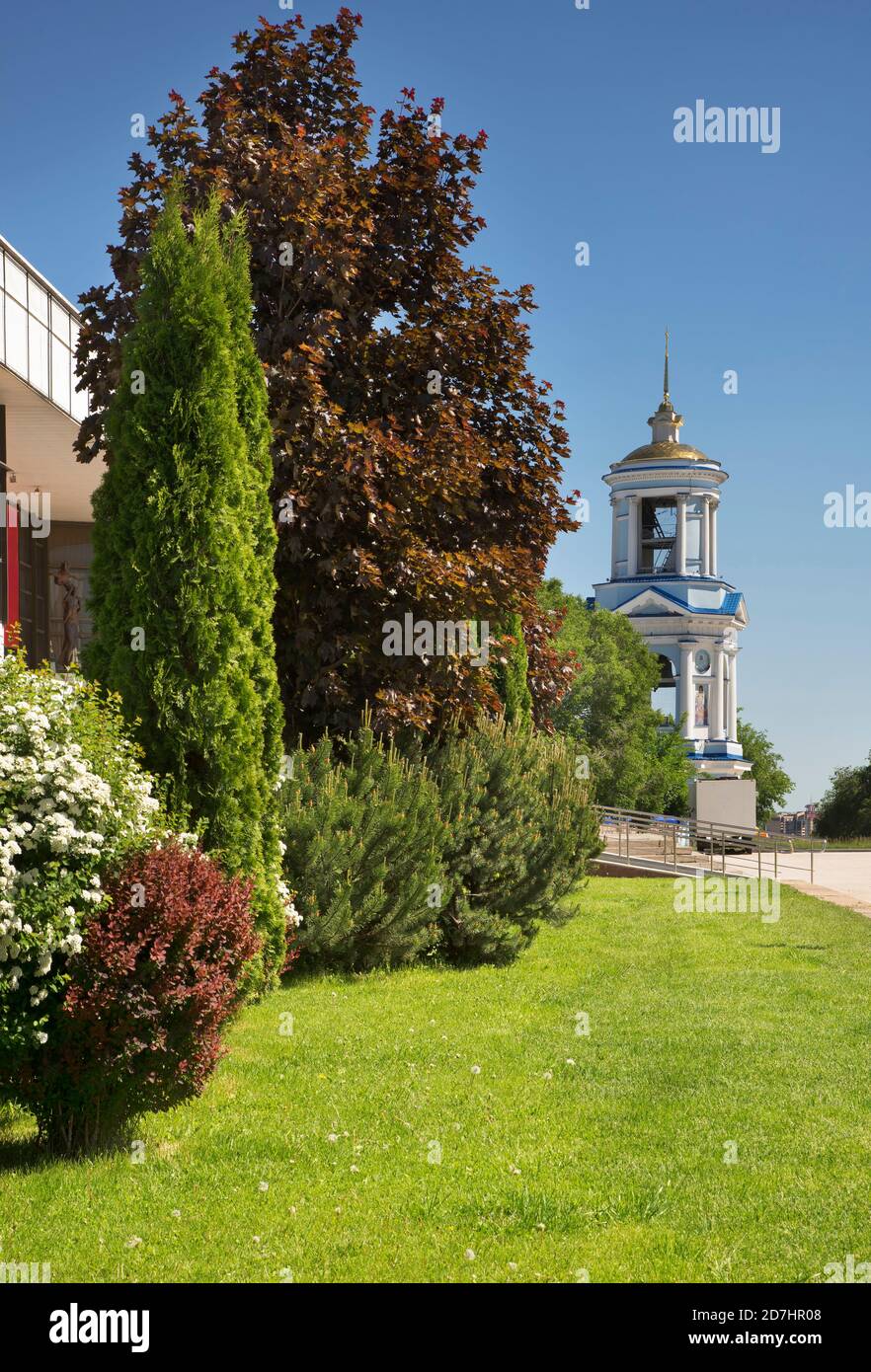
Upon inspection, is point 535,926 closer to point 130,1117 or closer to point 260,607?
point 260,607

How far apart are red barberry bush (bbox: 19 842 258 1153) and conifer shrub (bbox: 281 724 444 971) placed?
4.46m

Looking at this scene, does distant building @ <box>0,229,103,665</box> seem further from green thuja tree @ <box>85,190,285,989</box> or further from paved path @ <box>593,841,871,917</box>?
paved path @ <box>593,841,871,917</box>

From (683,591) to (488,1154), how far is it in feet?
229

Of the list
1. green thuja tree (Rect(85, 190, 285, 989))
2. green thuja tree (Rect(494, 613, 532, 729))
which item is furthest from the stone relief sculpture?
green thuja tree (Rect(85, 190, 285, 989))

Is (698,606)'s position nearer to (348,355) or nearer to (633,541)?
(633,541)

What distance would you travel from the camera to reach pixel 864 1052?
8.94 metres

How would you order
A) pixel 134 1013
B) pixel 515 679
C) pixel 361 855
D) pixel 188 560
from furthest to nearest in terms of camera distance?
pixel 515 679, pixel 361 855, pixel 188 560, pixel 134 1013

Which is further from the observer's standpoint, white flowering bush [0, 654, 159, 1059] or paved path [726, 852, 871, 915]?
paved path [726, 852, 871, 915]

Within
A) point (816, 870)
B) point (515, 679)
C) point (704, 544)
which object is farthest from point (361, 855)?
point (704, 544)

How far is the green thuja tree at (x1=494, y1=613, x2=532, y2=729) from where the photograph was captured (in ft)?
56.0

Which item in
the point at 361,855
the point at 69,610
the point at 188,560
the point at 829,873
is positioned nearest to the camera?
the point at 188,560

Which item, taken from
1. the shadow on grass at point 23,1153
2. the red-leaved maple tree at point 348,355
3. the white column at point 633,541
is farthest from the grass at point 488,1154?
the white column at point 633,541

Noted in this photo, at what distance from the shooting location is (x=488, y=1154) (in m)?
6.38
